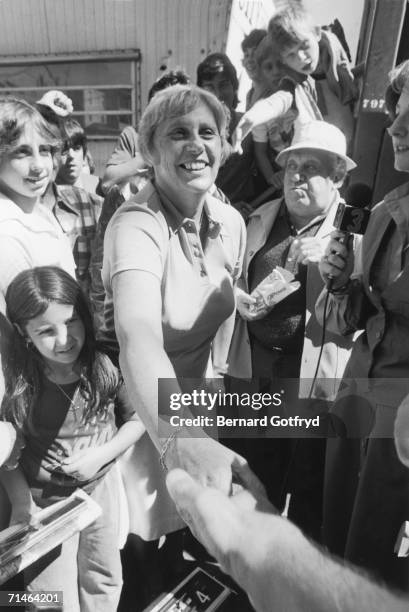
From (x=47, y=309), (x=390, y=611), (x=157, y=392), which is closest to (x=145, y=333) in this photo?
(x=157, y=392)

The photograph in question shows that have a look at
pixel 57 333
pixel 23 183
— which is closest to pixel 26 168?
pixel 23 183

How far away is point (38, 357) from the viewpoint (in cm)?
104

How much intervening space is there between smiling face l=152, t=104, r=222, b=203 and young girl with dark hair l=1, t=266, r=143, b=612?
0.34 metres

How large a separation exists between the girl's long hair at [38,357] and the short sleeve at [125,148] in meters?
0.35

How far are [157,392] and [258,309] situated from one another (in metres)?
0.58

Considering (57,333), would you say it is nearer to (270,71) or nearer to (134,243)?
(134,243)

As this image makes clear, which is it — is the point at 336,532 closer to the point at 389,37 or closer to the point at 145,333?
the point at 145,333

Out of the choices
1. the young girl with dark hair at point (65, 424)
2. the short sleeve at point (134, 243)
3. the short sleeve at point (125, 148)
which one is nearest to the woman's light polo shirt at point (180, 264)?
the short sleeve at point (134, 243)

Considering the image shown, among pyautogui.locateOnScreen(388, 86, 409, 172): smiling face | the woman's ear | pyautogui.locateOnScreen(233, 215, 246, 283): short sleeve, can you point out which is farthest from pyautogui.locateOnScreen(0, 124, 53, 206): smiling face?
pyautogui.locateOnScreen(388, 86, 409, 172): smiling face

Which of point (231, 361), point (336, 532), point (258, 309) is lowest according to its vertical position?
point (336, 532)

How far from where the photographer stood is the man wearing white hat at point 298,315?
3.87 ft

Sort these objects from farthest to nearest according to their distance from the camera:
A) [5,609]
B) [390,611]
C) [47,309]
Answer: [5,609] → [47,309] → [390,611]

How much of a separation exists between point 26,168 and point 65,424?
2.04 ft

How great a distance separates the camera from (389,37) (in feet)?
3.40
